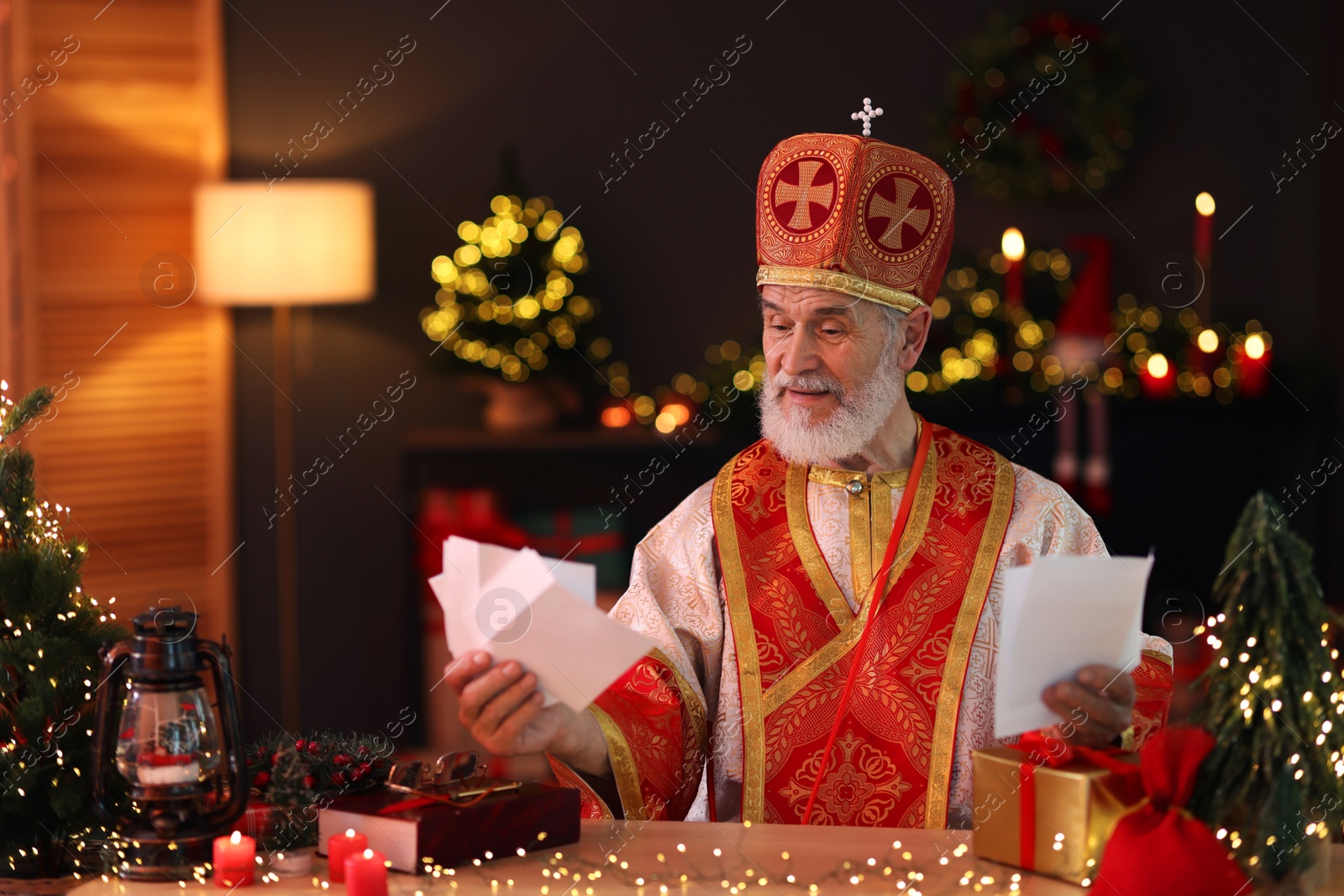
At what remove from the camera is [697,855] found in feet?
5.74

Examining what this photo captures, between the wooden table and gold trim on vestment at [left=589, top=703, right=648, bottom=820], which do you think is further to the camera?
gold trim on vestment at [left=589, top=703, right=648, bottom=820]

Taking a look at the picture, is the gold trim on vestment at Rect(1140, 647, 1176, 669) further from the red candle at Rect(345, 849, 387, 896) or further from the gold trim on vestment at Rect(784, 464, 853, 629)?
the red candle at Rect(345, 849, 387, 896)

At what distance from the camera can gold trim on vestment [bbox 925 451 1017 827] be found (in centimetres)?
224

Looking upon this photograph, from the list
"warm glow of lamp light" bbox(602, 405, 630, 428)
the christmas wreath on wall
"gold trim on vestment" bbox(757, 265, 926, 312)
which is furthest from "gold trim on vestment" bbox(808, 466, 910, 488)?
the christmas wreath on wall

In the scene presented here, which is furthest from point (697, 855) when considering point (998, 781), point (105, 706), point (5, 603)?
point (5, 603)

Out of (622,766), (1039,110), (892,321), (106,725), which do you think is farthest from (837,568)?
(1039,110)

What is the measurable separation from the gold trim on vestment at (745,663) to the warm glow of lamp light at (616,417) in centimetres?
307

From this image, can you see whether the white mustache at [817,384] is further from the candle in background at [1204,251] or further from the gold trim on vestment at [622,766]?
the candle in background at [1204,251]

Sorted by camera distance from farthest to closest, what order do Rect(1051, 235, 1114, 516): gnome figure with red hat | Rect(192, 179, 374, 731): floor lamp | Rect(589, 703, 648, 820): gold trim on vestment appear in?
1. Rect(1051, 235, 1114, 516): gnome figure with red hat
2. Rect(192, 179, 374, 731): floor lamp
3. Rect(589, 703, 648, 820): gold trim on vestment

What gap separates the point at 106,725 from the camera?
166 cm

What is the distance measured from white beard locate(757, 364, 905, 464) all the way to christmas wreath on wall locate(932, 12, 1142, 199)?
3312 millimetres

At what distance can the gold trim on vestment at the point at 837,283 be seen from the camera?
238 centimetres

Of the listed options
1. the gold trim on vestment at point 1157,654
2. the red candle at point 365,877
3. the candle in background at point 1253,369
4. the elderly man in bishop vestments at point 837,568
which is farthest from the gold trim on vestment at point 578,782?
the candle in background at point 1253,369

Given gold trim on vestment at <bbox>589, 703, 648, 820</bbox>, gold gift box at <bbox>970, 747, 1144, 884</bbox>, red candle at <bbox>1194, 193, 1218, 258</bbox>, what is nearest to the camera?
gold gift box at <bbox>970, 747, 1144, 884</bbox>
